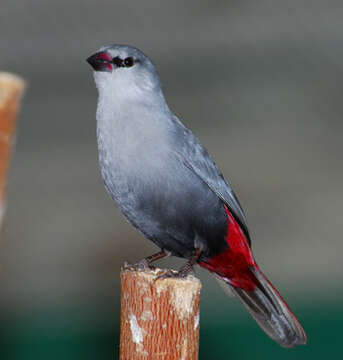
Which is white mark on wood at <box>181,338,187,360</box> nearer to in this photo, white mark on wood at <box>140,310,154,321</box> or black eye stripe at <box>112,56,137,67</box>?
white mark on wood at <box>140,310,154,321</box>

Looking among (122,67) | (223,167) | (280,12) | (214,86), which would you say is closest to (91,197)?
(223,167)

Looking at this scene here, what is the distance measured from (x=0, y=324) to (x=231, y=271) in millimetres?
1719

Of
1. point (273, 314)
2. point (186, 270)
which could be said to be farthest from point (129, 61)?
point (273, 314)

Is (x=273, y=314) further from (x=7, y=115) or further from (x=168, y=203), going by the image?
(x=7, y=115)

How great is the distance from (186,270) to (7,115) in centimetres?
95

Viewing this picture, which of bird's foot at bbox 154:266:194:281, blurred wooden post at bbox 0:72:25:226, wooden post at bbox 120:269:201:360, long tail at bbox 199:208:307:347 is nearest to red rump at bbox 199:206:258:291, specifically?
long tail at bbox 199:208:307:347

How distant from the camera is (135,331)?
4.76 ft

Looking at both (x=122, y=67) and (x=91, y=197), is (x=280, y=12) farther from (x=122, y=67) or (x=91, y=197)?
(x=122, y=67)

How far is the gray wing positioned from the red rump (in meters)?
0.03

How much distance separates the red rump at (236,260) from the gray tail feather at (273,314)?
2cm

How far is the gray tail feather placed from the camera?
1866 millimetres

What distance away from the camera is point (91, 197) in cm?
392

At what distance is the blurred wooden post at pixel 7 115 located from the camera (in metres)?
0.88

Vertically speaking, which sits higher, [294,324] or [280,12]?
[280,12]
